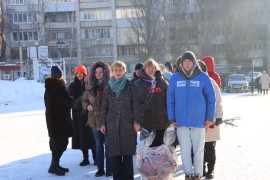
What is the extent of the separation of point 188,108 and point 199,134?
15.6 inches

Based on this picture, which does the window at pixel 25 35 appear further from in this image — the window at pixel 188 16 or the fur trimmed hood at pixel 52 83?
the fur trimmed hood at pixel 52 83

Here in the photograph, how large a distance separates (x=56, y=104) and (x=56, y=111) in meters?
0.12

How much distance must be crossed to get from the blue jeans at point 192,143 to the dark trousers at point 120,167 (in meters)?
0.76

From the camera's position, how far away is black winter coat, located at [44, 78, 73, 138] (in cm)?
606

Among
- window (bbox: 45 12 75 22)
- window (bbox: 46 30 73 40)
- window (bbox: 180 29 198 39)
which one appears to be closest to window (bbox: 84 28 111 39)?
window (bbox: 46 30 73 40)

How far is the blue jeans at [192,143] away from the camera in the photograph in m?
4.84

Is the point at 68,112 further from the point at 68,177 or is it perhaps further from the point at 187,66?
the point at 187,66

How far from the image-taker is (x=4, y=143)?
9461mm

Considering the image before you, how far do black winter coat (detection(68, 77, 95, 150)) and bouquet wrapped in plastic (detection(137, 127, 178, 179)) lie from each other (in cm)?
178

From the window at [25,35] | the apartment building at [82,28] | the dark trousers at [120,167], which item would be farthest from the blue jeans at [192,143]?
the window at [25,35]

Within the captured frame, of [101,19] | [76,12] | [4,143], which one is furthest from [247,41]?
[4,143]

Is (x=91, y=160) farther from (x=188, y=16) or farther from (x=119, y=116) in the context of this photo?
(x=188, y=16)

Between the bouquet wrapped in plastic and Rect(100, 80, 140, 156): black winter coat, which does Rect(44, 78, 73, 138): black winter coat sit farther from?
the bouquet wrapped in plastic

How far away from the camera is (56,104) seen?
6086 mm
